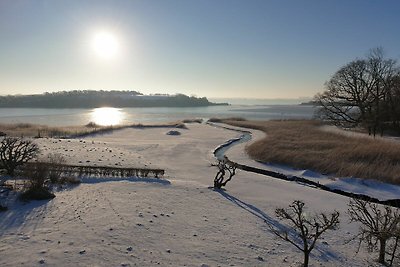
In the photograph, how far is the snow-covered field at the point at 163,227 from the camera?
8992mm

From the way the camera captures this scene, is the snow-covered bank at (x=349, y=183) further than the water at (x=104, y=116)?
No

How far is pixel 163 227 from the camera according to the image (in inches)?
446

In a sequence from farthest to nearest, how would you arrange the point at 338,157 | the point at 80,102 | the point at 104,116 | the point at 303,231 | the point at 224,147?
the point at 80,102
the point at 104,116
the point at 224,147
the point at 338,157
the point at 303,231

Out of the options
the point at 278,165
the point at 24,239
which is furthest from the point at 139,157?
the point at 24,239

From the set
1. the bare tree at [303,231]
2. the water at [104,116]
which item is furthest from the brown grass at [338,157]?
the water at [104,116]

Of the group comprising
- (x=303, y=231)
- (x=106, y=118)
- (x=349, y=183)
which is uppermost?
(x=303, y=231)

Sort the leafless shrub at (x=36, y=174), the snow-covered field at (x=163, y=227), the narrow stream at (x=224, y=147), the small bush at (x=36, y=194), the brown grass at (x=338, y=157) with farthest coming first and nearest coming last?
1. the narrow stream at (x=224, y=147)
2. the brown grass at (x=338, y=157)
3. the leafless shrub at (x=36, y=174)
4. the small bush at (x=36, y=194)
5. the snow-covered field at (x=163, y=227)

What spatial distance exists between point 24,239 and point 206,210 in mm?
6634

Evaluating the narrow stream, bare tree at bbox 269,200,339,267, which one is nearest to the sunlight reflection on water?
the narrow stream

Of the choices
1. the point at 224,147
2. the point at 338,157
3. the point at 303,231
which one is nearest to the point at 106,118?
the point at 224,147

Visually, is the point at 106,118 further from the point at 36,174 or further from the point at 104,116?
the point at 36,174

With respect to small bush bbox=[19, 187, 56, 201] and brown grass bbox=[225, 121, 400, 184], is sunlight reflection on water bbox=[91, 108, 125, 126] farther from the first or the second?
small bush bbox=[19, 187, 56, 201]

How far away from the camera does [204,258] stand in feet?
30.4

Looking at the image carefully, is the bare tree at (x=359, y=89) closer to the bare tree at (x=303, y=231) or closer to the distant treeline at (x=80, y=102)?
the bare tree at (x=303, y=231)
